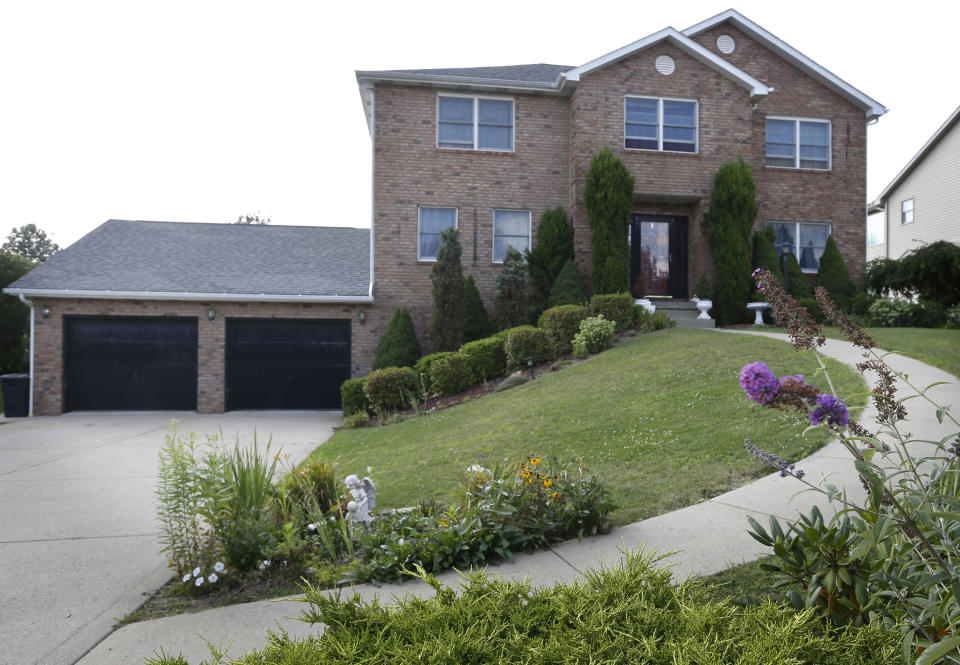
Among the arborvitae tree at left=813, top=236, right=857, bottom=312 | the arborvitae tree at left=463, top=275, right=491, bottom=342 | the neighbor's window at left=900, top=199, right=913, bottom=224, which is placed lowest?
the arborvitae tree at left=463, top=275, right=491, bottom=342

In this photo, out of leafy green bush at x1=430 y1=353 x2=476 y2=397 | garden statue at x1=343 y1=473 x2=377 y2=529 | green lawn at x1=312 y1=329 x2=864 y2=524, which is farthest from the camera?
leafy green bush at x1=430 y1=353 x2=476 y2=397

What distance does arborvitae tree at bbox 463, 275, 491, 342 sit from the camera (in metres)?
13.6

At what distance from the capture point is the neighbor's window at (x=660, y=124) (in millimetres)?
14453

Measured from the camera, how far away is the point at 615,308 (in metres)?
12.2

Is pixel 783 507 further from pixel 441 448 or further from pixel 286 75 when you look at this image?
pixel 286 75

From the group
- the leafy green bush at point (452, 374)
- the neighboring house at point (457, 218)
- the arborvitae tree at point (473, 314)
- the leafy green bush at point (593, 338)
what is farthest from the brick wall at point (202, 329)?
the leafy green bush at point (593, 338)

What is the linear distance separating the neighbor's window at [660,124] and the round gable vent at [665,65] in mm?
687

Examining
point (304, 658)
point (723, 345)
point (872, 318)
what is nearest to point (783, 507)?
point (304, 658)

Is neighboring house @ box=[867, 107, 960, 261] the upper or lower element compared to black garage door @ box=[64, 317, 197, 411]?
upper

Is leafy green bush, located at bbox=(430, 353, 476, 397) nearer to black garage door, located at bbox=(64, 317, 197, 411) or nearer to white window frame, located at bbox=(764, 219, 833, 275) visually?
black garage door, located at bbox=(64, 317, 197, 411)

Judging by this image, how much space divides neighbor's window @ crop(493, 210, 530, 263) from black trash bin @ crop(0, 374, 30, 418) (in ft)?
37.3

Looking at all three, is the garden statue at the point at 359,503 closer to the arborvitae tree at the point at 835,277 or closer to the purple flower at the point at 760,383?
the purple flower at the point at 760,383

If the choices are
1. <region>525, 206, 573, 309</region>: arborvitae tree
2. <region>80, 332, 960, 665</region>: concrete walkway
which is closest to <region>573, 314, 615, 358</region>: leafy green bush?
<region>525, 206, 573, 309</region>: arborvitae tree

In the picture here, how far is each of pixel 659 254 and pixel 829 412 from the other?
13.9 meters
